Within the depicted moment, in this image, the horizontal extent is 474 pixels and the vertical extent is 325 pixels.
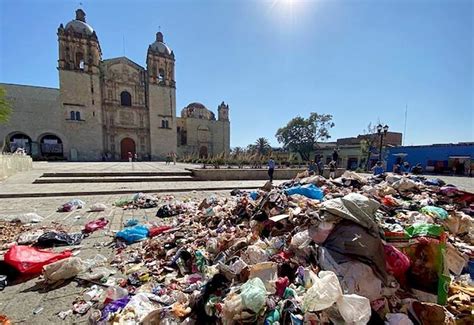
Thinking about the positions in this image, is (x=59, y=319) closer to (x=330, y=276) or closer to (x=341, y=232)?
(x=330, y=276)

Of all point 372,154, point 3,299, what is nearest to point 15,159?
point 3,299

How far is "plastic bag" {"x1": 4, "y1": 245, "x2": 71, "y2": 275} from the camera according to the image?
265 cm

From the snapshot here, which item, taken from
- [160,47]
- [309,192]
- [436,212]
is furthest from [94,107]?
[436,212]

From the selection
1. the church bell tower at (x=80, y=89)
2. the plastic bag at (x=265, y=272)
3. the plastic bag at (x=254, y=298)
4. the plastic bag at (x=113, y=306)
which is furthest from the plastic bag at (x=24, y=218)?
the church bell tower at (x=80, y=89)

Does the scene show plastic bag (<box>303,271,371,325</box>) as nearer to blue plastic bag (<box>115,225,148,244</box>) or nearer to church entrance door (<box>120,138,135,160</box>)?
blue plastic bag (<box>115,225,148,244</box>)

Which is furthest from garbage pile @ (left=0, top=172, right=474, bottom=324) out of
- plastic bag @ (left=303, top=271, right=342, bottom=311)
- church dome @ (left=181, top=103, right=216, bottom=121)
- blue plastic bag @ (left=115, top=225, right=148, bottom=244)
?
church dome @ (left=181, top=103, right=216, bottom=121)

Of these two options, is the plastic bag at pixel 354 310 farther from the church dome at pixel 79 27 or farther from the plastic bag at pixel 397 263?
the church dome at pixel 79 27

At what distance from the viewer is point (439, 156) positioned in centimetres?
2188

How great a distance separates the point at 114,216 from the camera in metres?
5.22

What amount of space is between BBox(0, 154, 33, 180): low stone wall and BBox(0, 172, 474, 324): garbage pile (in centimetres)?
1023

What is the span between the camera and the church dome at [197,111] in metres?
44.2

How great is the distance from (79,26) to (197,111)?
70.9 feet

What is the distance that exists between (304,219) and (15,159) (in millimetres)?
15451

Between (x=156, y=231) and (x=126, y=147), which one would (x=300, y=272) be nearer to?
(x=156, y=231)
